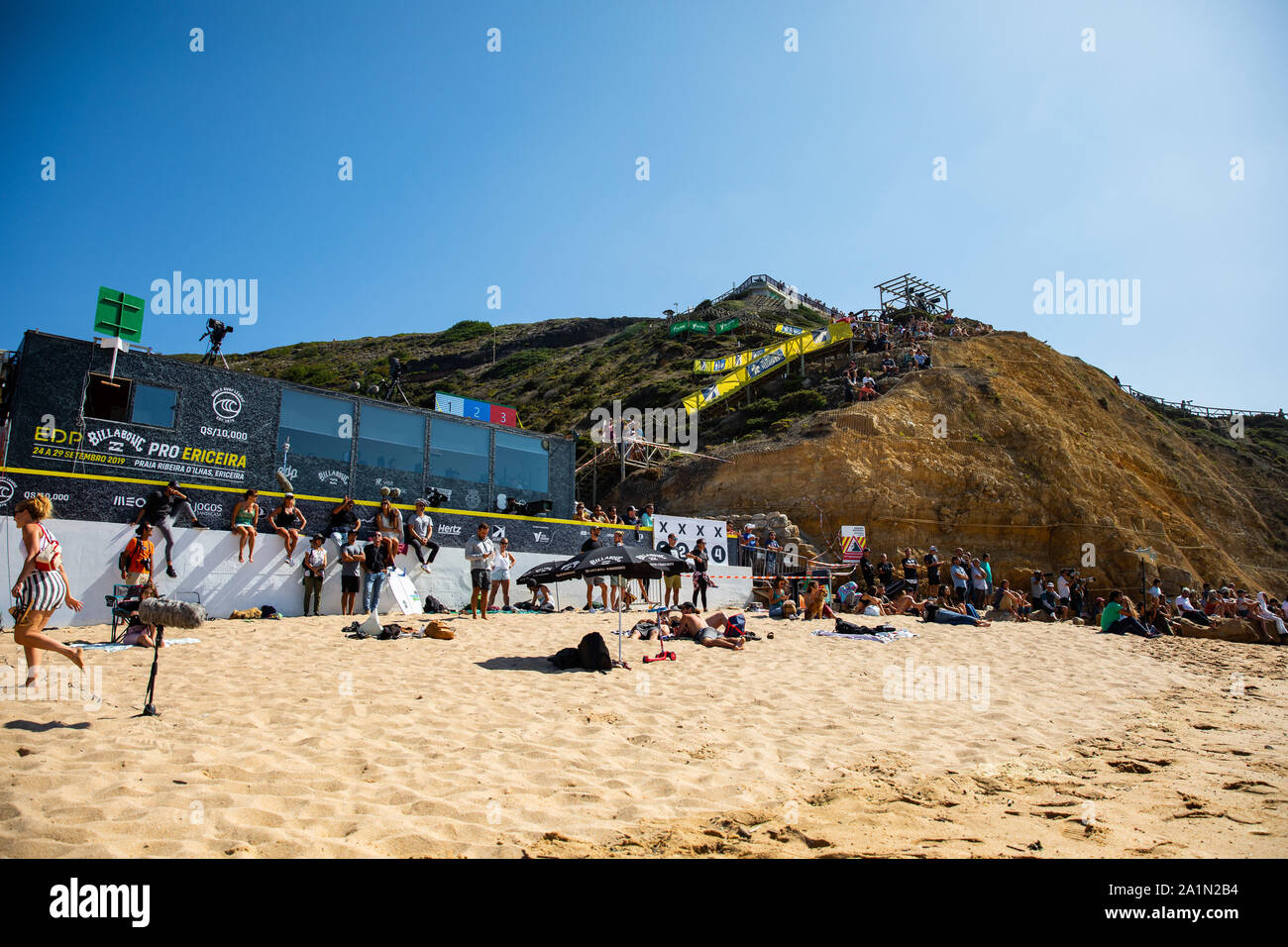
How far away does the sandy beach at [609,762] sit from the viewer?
3.27m

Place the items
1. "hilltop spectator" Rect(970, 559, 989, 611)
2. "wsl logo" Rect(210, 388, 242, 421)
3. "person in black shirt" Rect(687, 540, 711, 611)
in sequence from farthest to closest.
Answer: "hilltop spectator" Rect(970, 559, 989, 611)
"person in black shirt" Rect(687, 540, 711, 611)
"wsl logo" Rect(210, 388, 242, 421)

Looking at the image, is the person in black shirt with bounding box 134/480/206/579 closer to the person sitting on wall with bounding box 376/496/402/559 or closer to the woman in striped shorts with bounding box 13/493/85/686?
the person sitting on wall with bounding box 376/496/402/559

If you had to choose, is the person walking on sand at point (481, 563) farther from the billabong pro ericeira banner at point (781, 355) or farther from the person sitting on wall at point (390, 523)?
the billabong pro ericeira banner at point (781, 355)

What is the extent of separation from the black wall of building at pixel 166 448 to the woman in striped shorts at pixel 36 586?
226 inches

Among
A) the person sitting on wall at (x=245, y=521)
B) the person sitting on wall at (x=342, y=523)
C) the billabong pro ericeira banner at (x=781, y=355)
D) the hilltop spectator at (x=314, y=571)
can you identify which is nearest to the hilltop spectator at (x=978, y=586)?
the person sitting on wall at (x=342, y=523)

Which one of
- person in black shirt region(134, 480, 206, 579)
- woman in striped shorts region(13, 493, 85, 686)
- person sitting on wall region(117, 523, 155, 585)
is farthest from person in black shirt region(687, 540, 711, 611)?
woman in striped shorts region(13, 493, 85, 686)

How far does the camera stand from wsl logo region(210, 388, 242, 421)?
1223 centimetres

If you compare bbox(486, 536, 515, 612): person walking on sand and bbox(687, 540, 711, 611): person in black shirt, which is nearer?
bbox(486, 536, 515, 612): person walking on sand

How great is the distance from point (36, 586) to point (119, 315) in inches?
331

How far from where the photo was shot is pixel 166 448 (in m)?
11.6

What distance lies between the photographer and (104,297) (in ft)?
37.4

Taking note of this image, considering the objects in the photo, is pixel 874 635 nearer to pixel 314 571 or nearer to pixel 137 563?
pixel 314 571

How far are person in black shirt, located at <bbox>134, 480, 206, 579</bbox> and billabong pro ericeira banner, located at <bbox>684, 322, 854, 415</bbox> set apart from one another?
25307mm
